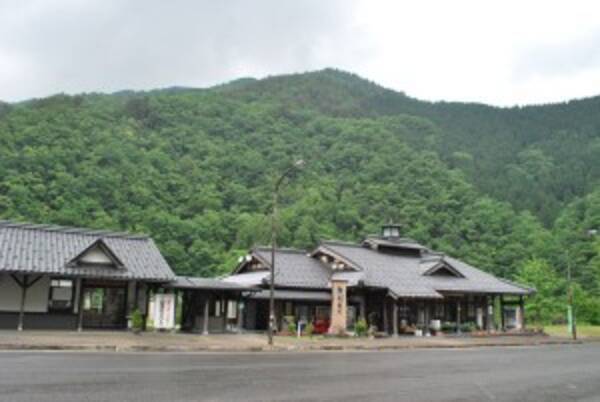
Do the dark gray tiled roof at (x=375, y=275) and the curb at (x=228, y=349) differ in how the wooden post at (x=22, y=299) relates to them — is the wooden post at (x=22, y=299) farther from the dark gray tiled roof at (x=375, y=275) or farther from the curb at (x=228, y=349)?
the dark gray tiled roof at (x=375, y=275)

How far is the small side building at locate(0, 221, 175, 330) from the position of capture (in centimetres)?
2581

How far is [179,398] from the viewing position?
963cm

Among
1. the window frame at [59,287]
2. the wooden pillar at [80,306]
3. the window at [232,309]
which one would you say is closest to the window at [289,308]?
the window at [232,309]

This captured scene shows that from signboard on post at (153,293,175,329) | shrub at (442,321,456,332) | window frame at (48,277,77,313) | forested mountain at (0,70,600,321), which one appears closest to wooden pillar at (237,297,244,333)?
signboard on post at (153,293,175,329)

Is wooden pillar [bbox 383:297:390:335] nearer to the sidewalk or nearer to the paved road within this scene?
the sidewalk

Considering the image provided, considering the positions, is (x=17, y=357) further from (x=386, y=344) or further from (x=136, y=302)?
(x=386, y=344)

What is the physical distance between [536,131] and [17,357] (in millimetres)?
111033

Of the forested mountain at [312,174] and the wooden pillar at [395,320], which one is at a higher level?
the forested mountain at [312,174]

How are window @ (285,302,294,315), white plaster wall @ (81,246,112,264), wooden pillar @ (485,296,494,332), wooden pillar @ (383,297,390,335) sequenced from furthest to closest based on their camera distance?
1. wooden pillar @ (485,296,494,332)
2. wooden pillar @ (383,297,390,335)
3. window @ (285,302,294,315)
4. white plaster wall @ (81,246,112,264)

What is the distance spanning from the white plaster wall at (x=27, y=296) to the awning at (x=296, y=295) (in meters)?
12.2

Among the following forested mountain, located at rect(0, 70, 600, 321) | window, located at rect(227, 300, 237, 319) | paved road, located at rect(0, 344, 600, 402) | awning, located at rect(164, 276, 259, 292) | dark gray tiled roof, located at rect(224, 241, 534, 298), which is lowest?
paved road, located at rect(0, 344, 600, 402)

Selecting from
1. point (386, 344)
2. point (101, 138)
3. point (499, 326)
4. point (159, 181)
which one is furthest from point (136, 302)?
point (101, 138)

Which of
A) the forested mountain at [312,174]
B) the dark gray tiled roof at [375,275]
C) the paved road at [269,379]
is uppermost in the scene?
the forested mountain at [312,174]

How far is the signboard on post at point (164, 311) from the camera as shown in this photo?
29.6m
